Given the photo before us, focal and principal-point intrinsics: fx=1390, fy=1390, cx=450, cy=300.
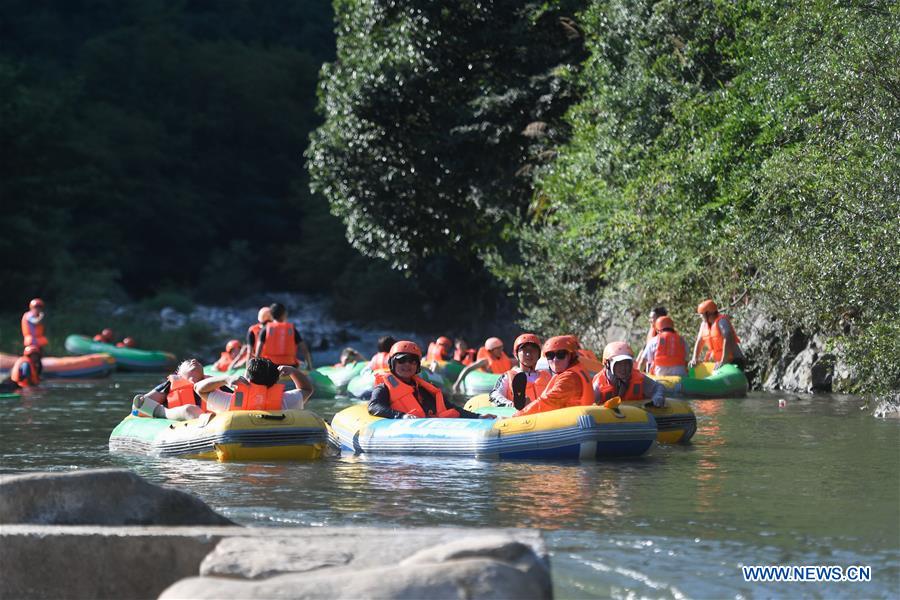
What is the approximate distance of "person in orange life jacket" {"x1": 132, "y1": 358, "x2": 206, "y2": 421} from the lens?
12336 millimetres

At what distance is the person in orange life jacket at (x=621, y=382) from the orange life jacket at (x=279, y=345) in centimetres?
511

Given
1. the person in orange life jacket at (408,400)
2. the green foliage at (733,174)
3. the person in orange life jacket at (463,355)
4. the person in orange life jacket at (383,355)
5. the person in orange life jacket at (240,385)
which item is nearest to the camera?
the person in orange life jacket at (240,385)

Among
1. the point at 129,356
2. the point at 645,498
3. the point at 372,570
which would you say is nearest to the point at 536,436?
Answer: the point at 645,498

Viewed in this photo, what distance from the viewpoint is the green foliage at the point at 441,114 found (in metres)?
26.4

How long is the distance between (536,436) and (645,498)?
2020 mm

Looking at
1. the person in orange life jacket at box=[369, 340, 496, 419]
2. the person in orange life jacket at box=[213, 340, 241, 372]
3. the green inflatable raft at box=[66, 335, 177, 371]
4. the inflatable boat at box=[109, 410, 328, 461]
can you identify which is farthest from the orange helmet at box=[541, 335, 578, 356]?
the green inflatable raft at box=[66, 335, 177, 371]

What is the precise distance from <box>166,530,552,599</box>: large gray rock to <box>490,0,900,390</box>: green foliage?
846 centimetres

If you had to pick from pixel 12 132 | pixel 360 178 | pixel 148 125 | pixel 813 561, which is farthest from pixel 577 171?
pixel 148 125

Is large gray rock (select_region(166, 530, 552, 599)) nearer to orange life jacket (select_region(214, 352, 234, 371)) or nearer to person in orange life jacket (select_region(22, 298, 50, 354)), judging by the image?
orange life jacket (select_region(214, 352, 234, 371))

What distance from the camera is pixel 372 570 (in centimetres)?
520

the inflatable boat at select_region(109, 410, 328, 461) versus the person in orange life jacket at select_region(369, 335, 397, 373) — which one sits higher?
the person in orange life jacket at select_region(369, 335, 397, 373)

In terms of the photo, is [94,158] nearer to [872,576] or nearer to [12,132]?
[12,132]

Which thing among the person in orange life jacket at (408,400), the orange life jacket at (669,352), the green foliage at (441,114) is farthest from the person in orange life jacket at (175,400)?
the green foliage at (441,114)

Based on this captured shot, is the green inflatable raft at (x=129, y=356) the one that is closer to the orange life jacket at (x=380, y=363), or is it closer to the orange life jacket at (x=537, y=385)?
the orange life jacket at (x=380, y=363)
